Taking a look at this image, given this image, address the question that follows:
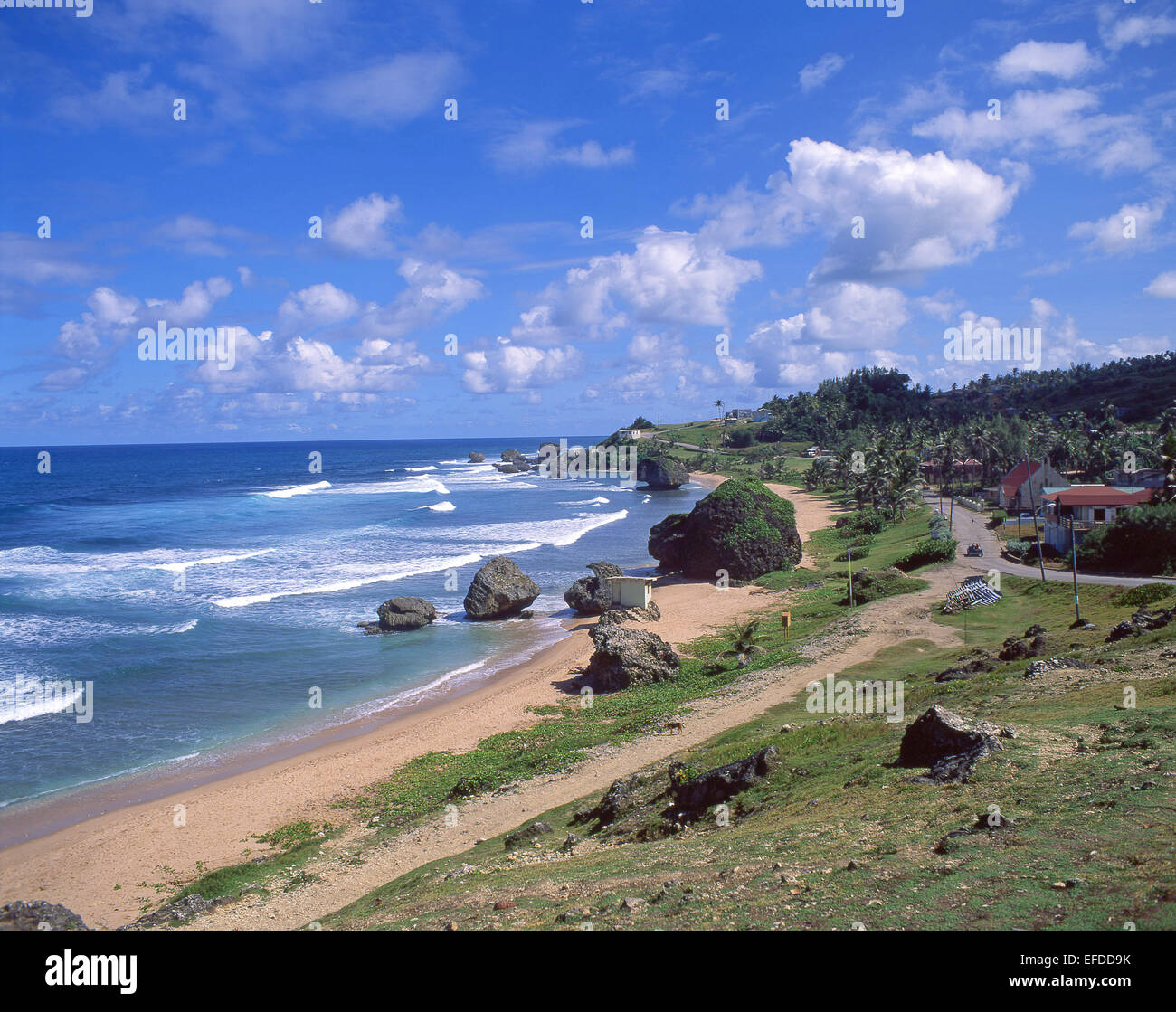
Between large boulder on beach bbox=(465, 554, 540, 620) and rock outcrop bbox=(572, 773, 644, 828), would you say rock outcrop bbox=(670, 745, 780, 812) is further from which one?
large boulder on beach bbox=(465, 554, 540, 620)

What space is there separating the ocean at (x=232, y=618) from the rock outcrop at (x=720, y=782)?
15176mm

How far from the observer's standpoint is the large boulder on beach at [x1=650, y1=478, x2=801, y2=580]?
46969 mm

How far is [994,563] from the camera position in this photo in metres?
40.8

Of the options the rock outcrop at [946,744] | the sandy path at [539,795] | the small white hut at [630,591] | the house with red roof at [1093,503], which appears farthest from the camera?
the house with red roof at [1093,503]

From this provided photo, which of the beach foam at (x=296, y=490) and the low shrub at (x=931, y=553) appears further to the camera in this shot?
the beach foam at (x=296, y=490)

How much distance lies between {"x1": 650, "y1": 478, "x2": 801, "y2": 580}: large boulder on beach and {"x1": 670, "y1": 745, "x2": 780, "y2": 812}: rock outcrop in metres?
31.1

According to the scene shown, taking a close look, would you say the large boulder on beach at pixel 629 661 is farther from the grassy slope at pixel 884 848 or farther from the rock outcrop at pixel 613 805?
the rock outcrop at pixel 613 805

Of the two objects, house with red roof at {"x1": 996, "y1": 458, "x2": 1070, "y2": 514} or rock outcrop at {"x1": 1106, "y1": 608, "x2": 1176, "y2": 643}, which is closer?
rock outcrop at {"x1": 1106, "y1": 608, "x2": 1176, "y2": 643}

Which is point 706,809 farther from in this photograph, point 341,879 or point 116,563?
point 116,563

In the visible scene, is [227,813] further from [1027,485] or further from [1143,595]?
[1027,485]

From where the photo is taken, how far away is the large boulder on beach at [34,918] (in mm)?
11797

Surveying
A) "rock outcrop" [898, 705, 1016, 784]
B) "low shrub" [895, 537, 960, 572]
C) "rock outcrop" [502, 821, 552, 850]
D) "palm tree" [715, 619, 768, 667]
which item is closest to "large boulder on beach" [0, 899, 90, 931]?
"rock outcrop" [502, 821, 552, 850]

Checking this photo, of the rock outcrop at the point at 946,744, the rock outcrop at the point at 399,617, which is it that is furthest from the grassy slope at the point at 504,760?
the rock outcrop at the point at 399,617
